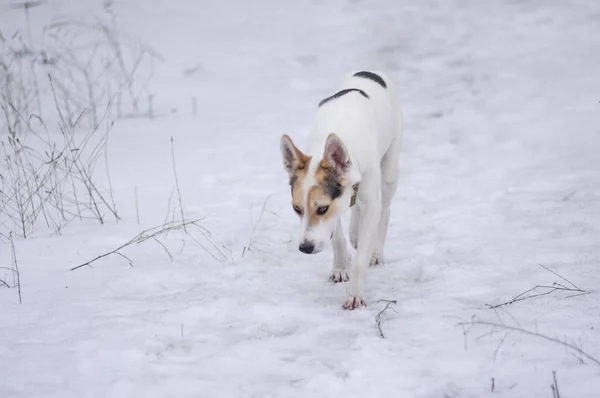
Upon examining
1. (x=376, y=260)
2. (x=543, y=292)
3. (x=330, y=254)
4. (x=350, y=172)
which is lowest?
(x=330, y=254)

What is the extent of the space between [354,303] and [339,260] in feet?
2.24

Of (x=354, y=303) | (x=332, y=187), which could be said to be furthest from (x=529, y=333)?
(x=332, y=187)

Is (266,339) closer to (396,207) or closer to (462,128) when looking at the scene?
(396,207)

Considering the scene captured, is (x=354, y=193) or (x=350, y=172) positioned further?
(x=354, y=193)

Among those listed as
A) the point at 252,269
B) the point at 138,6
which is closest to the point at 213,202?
the point at 252,269

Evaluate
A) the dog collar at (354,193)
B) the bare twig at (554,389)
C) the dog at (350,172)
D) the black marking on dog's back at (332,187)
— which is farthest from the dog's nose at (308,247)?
the bare twig at (554,389)

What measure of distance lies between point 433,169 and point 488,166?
0.55m

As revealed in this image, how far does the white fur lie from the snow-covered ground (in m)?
0.22

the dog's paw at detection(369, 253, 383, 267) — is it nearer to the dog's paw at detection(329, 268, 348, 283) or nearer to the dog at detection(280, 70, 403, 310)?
the dog at detection(280, 70, 403, 310)

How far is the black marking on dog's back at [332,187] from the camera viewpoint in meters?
3.75

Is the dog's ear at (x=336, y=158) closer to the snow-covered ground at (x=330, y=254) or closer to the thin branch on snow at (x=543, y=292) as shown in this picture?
the snow-covered ground at (x=330, y=254)

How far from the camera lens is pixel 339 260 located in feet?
14.4

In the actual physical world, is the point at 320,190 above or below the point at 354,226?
above

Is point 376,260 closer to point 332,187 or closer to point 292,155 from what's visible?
point 332,187
